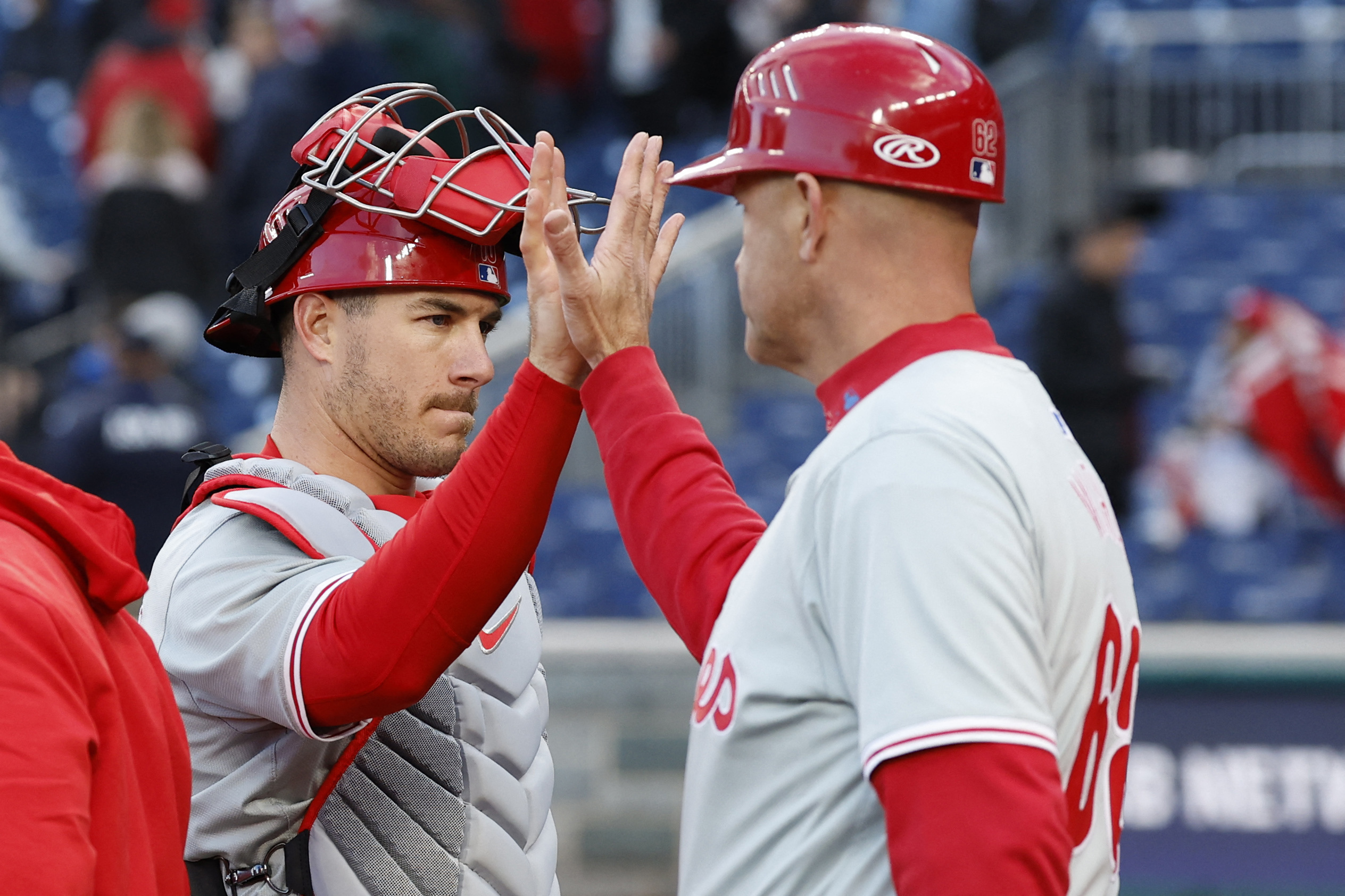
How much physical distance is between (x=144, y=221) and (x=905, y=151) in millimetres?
6159

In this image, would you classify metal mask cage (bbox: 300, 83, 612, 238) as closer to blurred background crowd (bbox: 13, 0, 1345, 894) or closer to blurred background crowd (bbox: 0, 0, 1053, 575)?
blurred background crowd (bbox: 13, 0, 1345, 894)

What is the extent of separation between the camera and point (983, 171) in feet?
5.44

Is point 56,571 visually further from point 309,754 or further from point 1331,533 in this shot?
point 1331,533

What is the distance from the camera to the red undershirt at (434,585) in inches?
71.9

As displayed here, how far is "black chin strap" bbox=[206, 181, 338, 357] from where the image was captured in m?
2.18

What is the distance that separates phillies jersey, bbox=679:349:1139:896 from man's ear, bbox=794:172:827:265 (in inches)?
6.6

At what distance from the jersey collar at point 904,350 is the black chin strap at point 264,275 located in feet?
2.82

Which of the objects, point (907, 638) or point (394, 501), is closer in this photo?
point (907, 638)

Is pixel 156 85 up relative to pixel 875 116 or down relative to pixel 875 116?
down

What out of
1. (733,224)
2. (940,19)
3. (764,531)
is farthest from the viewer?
(940,19)

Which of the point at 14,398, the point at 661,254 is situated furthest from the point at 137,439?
the point at 661,254

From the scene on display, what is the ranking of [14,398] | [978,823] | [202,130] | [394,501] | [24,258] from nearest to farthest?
[978,823]
[394,501]
[14,398]
[202,130]
[24,258]

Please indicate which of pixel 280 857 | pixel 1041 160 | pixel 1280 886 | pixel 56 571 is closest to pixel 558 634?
pixel 1280 886

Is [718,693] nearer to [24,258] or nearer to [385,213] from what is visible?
[385,213]
